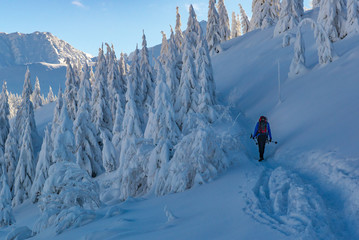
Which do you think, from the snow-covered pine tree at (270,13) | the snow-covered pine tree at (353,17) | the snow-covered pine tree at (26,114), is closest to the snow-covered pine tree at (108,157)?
the snow-covered pine tree at (26,114)

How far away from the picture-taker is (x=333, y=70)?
1536 centimetres

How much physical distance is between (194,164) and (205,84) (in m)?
13.4

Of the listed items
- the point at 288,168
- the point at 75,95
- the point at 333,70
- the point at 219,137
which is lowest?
the point at 288,168

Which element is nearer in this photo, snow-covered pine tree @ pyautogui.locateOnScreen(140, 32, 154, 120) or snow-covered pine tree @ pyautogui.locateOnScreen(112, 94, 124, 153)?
snow-covered pine tree @ pyautogui.locateOnScreen(112, 94, 124, 153)

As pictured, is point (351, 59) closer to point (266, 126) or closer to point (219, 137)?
point (266, 126)

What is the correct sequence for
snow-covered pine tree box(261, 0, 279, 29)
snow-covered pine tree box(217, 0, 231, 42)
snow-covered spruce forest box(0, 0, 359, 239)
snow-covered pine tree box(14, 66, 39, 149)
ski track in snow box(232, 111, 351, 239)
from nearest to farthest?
ski track in snow box(232, 111, 351, 239)
snow-covered spruce forest box(0, 0, 359, 239)
snow-covered pine tree box(14, 66, 39, 149)
snow-covered pine tree box(261, 0, 279, 29)
snow-covered pine tree box(217, 0, 231, 42)

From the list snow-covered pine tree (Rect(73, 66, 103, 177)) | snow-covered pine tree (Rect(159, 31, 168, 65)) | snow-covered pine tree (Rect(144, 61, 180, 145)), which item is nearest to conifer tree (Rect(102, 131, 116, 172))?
snow-covered pine tree (Rect(73, 66, 103, 177))

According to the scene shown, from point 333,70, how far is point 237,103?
891 cm

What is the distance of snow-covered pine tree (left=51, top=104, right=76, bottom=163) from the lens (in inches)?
624

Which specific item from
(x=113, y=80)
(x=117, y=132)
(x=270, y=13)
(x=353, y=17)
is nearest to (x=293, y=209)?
(x=353, y=17)

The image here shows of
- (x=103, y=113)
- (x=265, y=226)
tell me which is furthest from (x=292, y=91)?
(x=103, y=113)

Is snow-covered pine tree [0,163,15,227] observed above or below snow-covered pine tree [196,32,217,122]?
below

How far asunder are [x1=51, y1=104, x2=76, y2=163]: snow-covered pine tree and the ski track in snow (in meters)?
12.2

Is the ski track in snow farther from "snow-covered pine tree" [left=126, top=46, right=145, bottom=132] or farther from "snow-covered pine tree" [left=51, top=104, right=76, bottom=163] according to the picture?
"snow-covered pine tree" [left=126, top=46, right=145, bottom=132]
